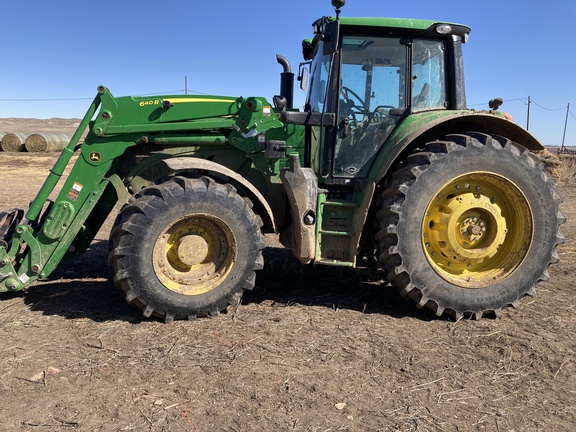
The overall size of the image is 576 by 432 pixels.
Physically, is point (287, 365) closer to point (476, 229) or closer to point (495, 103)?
point (476, 229)

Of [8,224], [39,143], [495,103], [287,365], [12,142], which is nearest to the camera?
[287,365]

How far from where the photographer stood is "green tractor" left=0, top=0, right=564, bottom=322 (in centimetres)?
408

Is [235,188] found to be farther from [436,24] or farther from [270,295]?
[436,24]

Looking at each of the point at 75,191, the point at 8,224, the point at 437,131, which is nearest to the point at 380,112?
the point at 437,131

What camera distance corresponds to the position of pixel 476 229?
14.2 ft

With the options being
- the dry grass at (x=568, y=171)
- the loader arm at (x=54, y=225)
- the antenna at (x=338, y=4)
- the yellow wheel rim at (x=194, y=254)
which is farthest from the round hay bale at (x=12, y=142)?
the antenna at (x=338, y=4)

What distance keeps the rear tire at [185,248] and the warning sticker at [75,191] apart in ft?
2.02

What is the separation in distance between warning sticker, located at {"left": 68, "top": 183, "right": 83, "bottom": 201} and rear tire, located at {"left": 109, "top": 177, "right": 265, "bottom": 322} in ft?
2.02

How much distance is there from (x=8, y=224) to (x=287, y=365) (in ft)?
10.00

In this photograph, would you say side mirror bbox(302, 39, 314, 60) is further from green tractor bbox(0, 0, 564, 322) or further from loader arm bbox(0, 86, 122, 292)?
loader arm bbox(0, 86, 122, 292)

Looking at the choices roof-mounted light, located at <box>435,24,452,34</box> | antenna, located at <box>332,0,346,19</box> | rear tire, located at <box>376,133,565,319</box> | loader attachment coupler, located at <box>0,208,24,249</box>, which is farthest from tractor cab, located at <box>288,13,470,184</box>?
loader attachment coupler, located at <box>0,208,24,249</box>

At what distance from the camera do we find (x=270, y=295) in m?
4.83

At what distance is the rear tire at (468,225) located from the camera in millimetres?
4086

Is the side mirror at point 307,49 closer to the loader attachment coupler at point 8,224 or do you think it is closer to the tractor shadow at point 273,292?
the tractor shadow at point 273,292
